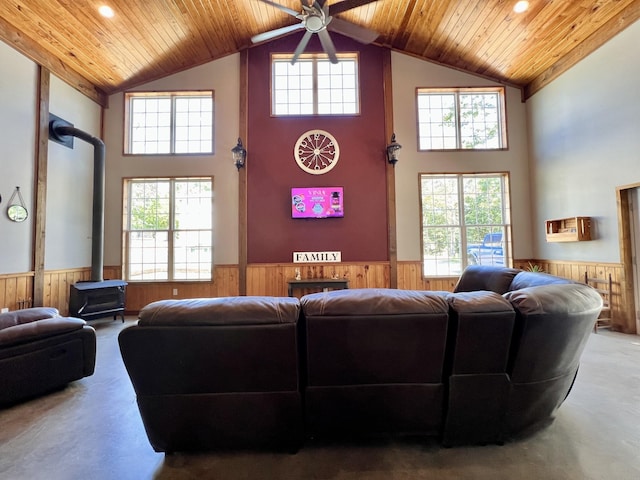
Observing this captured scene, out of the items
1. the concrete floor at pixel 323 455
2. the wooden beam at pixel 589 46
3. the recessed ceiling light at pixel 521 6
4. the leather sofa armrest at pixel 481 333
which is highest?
the recessed ceiling light at pixel 521 6

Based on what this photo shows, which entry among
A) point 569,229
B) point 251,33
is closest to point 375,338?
point 569,229

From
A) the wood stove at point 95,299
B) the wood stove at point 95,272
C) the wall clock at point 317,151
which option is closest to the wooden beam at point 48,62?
the wood stove at point 95,272

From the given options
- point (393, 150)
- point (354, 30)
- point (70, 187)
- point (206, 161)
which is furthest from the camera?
point (206, 161)

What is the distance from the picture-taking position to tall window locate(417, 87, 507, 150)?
5766 mm

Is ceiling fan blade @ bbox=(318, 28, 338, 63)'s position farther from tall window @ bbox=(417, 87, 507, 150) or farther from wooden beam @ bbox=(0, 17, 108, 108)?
wooden beam @ bbox=(0, 17, 108, 108)

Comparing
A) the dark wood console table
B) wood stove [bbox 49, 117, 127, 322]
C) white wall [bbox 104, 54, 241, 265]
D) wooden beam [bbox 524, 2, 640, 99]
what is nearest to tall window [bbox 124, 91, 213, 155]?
white wall [bbox 104, 54, 241, 265]

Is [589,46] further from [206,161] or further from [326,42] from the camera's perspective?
[206,161]

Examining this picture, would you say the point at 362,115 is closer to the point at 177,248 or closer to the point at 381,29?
the point at 381,29

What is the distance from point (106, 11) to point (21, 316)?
3.96 meters

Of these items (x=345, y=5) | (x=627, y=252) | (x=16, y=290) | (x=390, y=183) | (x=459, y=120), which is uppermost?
(x=345, y=5)

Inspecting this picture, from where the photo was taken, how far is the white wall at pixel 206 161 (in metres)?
5.54

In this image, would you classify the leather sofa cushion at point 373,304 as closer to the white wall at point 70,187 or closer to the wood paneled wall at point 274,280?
the wood paneled wall at point 274,280

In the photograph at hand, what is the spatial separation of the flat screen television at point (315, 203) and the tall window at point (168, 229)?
1.66m

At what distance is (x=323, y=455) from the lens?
1657mm
